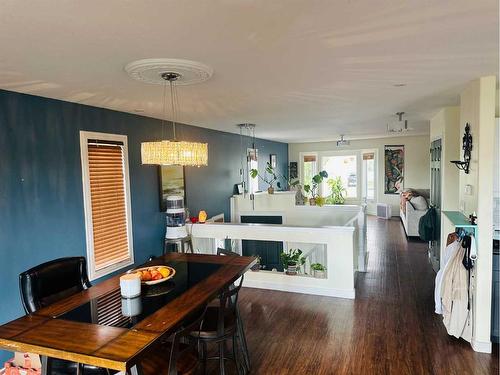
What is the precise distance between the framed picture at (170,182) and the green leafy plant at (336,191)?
676 cm

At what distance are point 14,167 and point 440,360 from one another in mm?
4091

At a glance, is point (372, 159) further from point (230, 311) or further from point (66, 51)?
Result: point (66, 51)

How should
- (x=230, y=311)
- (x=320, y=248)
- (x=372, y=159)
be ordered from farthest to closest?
1. (x=372, y=159)
2. (x=320, y=248)
3. (x=230, y=311)

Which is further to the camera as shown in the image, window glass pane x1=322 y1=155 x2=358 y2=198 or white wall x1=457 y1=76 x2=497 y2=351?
window glass pane x1=322 y1=155 x2=358 y2=198

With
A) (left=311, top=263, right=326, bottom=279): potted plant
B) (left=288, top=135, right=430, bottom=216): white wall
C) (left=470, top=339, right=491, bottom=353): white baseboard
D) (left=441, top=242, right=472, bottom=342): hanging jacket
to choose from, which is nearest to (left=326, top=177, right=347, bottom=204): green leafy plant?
(left=288, top=135, right=430, bottom=216): white wall

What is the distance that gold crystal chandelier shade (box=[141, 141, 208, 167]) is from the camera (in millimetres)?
2629

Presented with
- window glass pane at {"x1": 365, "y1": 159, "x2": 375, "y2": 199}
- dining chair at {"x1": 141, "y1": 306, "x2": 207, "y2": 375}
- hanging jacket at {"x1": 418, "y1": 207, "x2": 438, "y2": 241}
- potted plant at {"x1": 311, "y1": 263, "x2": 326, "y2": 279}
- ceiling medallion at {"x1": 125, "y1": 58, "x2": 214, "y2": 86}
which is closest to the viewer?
dining chair at {"x1": 141, "y1": 306, "x2": 207, "y2": 375}

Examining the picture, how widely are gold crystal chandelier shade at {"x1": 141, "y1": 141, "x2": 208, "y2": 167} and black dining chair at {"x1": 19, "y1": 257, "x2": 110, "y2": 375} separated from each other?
1.02m

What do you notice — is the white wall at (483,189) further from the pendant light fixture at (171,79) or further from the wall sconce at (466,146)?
the pendant light fixture at (171,79)

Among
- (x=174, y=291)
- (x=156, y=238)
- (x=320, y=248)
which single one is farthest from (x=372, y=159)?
(x=174, y=291)

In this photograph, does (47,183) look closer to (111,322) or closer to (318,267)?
(111,322)

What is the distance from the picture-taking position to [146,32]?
1.81 meters

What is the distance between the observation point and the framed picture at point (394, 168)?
1003 centimetres

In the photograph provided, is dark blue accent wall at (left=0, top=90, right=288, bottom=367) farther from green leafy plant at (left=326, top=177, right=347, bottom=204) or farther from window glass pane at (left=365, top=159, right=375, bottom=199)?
window glass pane at (left=365, top=159, right=375, bottom=199)
